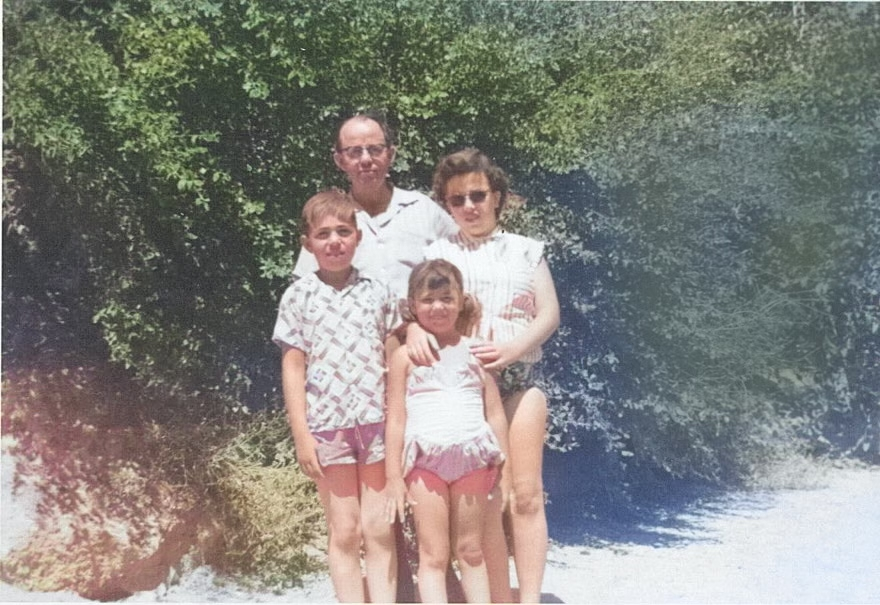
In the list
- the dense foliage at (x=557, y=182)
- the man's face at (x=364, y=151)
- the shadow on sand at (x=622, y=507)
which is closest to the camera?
the man's face at (x=364, y=151)

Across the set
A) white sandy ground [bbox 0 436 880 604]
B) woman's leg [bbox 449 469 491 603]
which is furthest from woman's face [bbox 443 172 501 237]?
white sandy ground [bbox 0 436 880 604]

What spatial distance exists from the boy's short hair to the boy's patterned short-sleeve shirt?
185 mm

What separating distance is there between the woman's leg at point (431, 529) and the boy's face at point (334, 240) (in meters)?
0.69

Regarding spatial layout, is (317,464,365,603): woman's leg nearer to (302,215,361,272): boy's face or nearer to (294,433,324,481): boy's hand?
(294,433,324,481): boy's hand

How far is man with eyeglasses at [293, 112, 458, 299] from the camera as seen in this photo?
295 cm

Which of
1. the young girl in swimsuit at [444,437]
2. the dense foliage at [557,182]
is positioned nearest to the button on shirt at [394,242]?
the young girl in swimsuit at [444,437]

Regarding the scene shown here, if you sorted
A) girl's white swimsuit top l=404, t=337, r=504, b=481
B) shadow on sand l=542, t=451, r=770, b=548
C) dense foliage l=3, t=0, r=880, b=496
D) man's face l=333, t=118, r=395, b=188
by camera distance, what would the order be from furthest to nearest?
shadow on sand l=542, t=451, r=770, b=548 < dense foliage l=3, t=0, r=880, b=496 < man's face l=333, t=118, r=395, b=188 < girl's white swimsuit top l=404, t=337, r=504, b=481

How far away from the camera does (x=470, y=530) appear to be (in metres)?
2.88

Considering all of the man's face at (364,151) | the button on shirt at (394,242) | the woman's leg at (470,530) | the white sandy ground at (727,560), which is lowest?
→ the white sandy ground at (727,560)

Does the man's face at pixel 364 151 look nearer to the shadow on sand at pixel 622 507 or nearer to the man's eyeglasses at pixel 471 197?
the man's eyeglasses at pixel 471 197

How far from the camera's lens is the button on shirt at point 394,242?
9.71 feet

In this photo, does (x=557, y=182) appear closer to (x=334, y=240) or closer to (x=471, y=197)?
(x=471, y=197)

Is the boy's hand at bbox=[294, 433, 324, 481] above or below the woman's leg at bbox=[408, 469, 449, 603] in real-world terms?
above

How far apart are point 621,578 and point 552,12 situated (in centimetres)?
209
